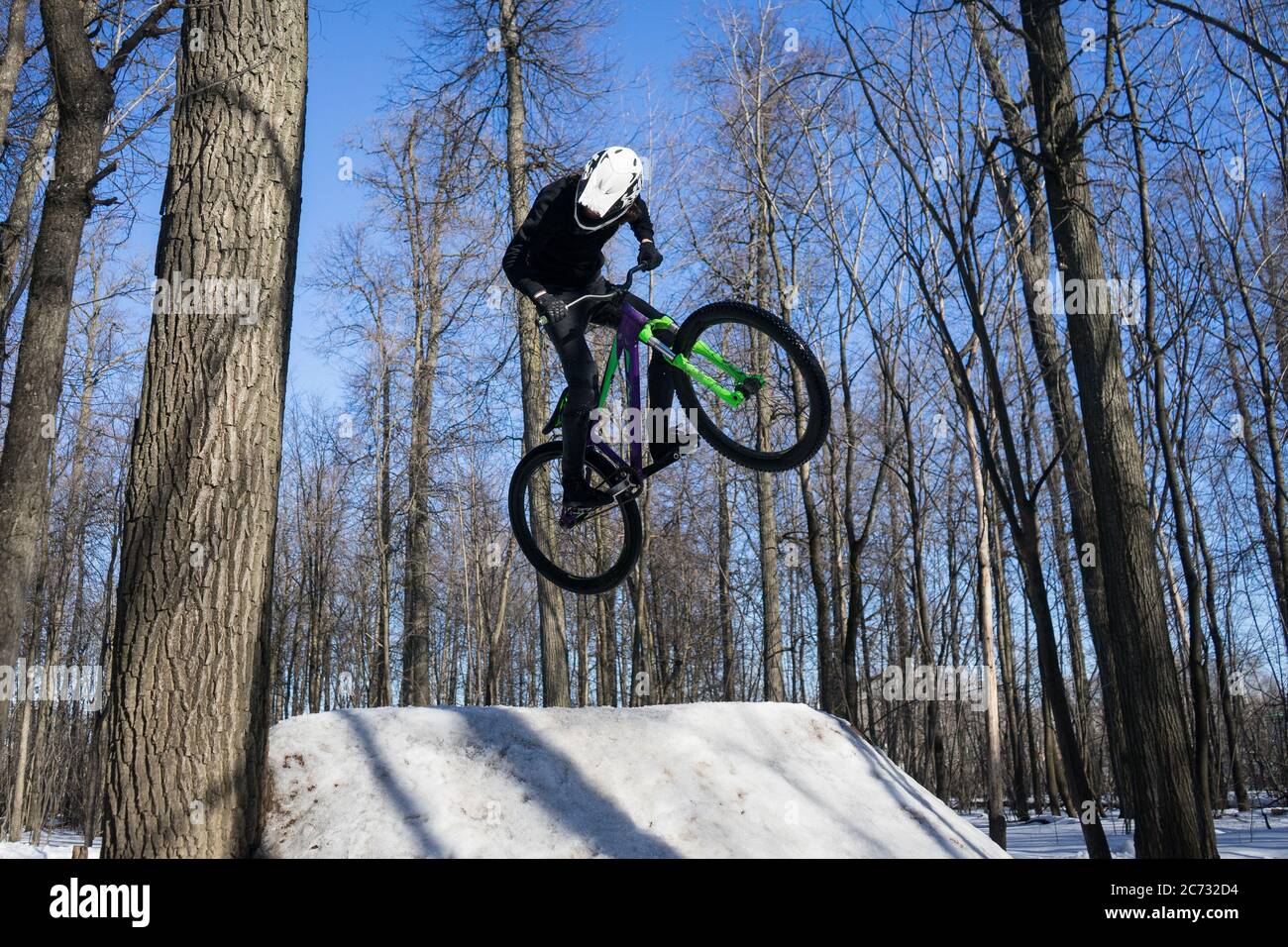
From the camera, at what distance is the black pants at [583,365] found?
4613 mm

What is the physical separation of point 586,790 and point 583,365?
2316 mm

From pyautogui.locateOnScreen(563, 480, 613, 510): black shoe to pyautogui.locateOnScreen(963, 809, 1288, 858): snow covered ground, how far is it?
5.03m

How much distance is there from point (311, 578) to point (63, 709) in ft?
40.5

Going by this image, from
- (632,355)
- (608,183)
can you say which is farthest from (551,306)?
(608,183)

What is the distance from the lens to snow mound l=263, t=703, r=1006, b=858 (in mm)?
4211

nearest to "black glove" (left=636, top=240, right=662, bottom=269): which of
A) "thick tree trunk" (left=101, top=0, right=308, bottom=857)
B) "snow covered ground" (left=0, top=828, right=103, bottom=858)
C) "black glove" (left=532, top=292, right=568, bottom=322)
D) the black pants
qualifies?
the black pants

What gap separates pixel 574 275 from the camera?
15.8 ft

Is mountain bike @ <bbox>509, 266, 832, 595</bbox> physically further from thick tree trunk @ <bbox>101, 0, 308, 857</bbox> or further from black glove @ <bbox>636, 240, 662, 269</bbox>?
thick tree trunk @ <bbox>101, 0, 308, 857</bbox>

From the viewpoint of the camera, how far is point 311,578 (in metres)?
19.7
